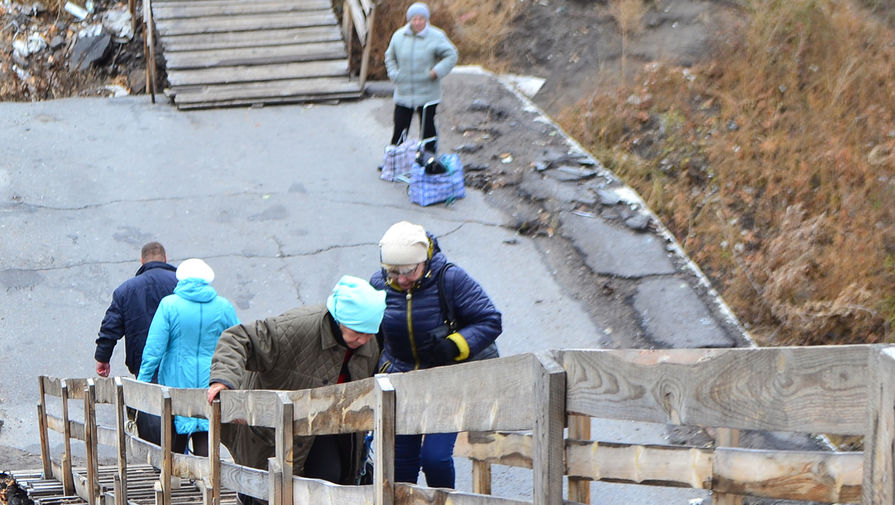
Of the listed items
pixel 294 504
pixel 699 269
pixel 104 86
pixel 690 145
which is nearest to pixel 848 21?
pixel 690 145

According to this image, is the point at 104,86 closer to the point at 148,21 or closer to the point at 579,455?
the point at 148,21

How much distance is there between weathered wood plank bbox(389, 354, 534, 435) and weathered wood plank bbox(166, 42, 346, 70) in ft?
32.3

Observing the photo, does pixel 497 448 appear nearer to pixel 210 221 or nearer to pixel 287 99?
pixel 210 221

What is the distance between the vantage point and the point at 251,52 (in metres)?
12.4

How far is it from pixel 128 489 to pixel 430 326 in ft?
6.65

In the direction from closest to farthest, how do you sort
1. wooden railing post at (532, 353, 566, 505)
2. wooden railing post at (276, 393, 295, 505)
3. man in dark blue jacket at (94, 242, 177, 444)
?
1. wooden railing post at (532, 353, 566, 505)
2. wooden railing post at (276, 393, 295, 505)
3. man in dark blue jacket at (94, 242, 177, 444)

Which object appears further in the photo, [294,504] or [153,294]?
[153,294]

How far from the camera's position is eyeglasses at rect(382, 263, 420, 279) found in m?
4.49

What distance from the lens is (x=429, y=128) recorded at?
10.0 m

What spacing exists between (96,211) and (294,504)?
6653 millimetres

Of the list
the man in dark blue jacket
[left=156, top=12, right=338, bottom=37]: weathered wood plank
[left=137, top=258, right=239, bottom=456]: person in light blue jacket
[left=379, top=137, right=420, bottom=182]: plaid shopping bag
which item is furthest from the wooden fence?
[left=156, top=12, right=338, bottom=37]: weathered wood plank

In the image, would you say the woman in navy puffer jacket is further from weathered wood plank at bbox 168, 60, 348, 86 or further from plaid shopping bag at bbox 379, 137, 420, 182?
weathered wood plank at bbox 168, 60, 348, 86

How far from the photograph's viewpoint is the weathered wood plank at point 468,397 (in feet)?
8.26

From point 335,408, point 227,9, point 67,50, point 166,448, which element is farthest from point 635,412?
point 67,50
